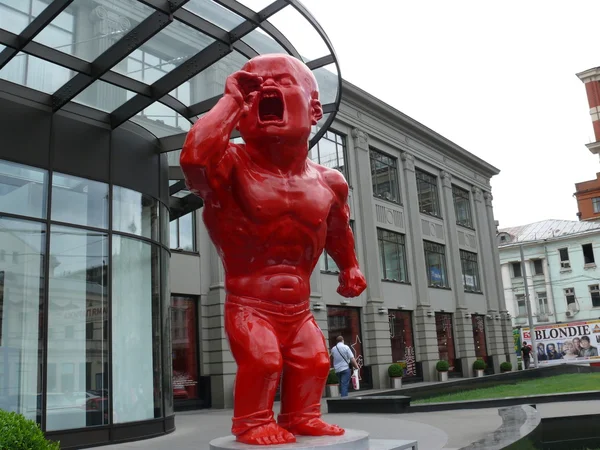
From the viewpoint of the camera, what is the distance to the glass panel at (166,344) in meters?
9.91

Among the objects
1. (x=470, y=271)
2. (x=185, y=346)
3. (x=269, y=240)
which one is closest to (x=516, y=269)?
(x=470, y=271)

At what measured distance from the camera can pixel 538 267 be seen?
47156 millimetres

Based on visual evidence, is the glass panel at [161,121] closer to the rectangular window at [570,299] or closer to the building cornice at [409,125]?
the building cornice at [409,125]

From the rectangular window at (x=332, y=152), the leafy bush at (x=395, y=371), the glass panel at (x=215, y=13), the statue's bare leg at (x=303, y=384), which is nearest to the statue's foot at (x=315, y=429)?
the statue's bare leg at (x=303, y=384)

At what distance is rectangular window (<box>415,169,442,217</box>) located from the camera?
26844 mm

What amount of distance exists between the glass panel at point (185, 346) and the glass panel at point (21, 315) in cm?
722

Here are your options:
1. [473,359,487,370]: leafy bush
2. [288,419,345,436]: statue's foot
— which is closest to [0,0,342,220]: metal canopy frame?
[288,419,345,436]: statue's foot

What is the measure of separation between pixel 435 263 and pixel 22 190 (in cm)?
2059

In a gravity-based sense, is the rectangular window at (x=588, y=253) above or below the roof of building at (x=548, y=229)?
below

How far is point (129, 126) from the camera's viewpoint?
980cm

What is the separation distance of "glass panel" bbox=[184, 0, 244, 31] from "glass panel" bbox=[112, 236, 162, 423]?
3.56m

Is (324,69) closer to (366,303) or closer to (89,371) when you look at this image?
(89,371)

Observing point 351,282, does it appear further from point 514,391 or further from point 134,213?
point 514,391

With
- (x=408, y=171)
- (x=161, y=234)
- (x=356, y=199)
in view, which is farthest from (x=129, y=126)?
(x=408, y=171)
